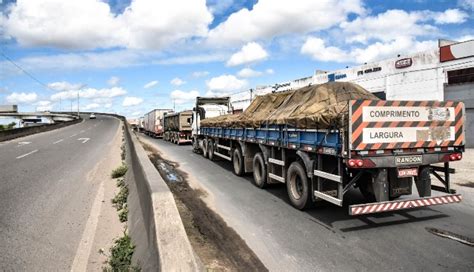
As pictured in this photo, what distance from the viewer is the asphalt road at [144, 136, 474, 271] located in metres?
4.68

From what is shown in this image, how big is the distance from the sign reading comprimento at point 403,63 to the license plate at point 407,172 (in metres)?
18.4

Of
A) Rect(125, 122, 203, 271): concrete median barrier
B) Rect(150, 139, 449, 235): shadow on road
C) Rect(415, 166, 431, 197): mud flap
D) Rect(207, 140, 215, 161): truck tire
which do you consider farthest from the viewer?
Rect(207, 140, 215, 161): truck tire

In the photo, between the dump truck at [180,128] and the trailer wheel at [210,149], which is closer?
the trailer wheel at [210,149]

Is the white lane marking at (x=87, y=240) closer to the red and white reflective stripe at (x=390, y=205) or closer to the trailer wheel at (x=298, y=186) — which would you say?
the trailer wheel at (x=298, y=186)

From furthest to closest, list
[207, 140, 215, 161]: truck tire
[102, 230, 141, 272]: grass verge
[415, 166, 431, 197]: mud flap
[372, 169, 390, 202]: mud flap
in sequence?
1. [207, 140, 215, 161]: truck tire
2. [415, 166, 431, 197]: mud flap
3. [372, 169, 390, 202]: mud flap
4. [102, 230, 141, 272]: grass verge

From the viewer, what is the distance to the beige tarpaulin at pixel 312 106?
628cm

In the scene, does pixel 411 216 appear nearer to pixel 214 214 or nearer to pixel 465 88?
pixel 214 214

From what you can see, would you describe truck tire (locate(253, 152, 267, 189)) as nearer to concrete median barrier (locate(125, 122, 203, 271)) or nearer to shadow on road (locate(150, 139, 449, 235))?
shadow on road (locate(150, 139, 449, 235))

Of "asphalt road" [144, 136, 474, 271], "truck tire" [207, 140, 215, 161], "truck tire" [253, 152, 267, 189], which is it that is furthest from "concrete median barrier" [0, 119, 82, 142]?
"asphalt road" [144, 136, 474, 271]

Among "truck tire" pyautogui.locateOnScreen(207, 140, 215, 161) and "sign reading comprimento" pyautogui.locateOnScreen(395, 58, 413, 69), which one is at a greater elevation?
"sign reading comprimento" pyautogui.locateOnScreen(395, 58, 413, 69)

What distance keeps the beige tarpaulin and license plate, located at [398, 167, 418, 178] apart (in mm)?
1359

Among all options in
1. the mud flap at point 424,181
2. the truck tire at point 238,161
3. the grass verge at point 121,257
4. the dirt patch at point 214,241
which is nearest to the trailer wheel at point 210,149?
the truck tire at point 238,161

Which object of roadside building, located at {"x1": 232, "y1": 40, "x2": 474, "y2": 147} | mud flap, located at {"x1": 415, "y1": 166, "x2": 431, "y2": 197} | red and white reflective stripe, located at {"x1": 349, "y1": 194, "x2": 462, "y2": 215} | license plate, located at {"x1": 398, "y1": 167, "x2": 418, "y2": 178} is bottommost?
red and white reflective stripe, located at {"x1": 349, "y1": 194, "x2": 462, "y2": 215}

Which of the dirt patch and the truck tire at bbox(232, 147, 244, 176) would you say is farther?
the truck tire at bbox(232, 147, 244, 176)
